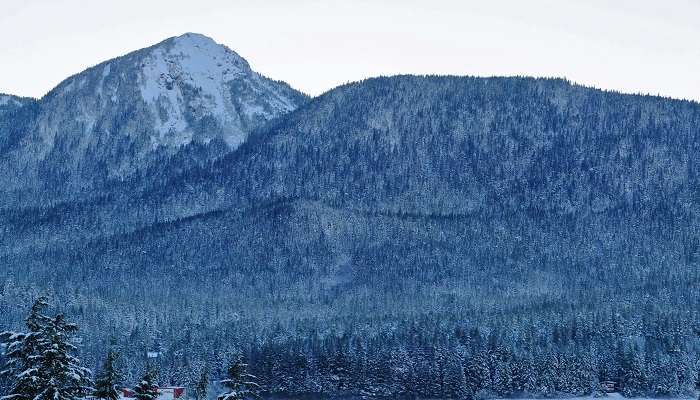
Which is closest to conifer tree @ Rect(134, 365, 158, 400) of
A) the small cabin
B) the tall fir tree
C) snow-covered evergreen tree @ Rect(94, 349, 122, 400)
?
snow-covered evergreen tree @ Rect(94, 349, 122, 400)

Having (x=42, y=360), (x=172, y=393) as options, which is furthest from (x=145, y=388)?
(x=172, y=393)

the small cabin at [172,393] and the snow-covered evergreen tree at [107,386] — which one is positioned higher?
the snow-covered evergreen tree at [107,386]

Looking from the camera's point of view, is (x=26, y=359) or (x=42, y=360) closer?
(x=26, y=359)

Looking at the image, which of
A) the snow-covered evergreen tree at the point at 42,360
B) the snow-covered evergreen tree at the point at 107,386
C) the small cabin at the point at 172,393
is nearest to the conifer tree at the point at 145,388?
the snow-covered evergreen tree at the point at 107,386

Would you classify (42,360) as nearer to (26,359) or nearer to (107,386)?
(26,359)

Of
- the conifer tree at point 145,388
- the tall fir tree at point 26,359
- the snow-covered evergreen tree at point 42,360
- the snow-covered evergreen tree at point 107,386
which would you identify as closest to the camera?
the tall fir tree at point 26,359

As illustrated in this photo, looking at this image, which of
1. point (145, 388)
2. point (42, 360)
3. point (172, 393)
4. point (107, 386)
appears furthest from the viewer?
point (172, 393)

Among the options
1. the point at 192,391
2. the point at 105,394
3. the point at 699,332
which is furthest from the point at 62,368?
the point at 192,391

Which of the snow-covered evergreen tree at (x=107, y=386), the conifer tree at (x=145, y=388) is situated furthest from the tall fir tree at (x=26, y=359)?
the conifer tree at (x=145, y=388)

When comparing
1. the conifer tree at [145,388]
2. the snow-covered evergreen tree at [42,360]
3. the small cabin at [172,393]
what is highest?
the snow-covered evergreen tree at [42,360]

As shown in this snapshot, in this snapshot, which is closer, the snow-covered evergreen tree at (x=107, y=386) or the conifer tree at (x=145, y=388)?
the snow-covered evergreen tree at (x=107, y=386)

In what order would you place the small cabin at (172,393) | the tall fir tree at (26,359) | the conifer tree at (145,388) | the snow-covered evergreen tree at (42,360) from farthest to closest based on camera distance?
the small cabin at (172,393) < the conifer tree at (145,388) < the snow-covered evergreen tree at (42,360) < the tall fir tree at (26,359)

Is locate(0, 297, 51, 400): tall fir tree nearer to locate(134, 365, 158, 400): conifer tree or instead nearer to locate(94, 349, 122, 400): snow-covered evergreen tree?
locate(94, 349, 122, 400): snow-covered evergreen tree

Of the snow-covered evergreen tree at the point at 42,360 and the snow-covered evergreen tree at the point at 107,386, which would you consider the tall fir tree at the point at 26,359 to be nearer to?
the snow-covered evergreen tree at the point at 42,360
